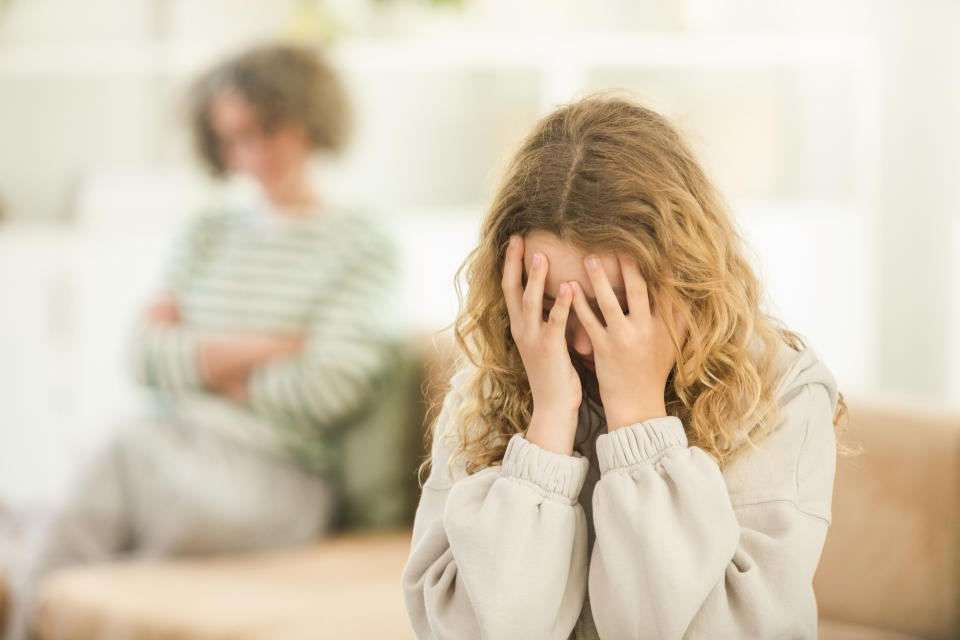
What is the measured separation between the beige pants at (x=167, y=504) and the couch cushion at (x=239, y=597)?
0.04m

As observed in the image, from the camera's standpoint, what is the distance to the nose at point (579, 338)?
1.07 metres

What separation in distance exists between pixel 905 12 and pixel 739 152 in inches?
28.1

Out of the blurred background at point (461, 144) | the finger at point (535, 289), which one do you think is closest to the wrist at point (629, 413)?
the finger at point (535, 289)

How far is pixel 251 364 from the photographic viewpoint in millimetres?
2145

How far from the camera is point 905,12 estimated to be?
125 inches

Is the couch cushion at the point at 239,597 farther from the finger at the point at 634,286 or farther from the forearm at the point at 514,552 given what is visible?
the finger at the point at 634,286

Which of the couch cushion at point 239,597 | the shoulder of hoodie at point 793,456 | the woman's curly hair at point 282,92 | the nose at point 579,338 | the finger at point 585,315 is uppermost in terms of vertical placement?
the woman's curly hair at point 282,92

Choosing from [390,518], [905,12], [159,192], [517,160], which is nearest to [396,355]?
[390,518]

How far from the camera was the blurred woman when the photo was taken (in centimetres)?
205

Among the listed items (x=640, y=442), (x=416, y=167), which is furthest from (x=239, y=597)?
(x=416, y=167)

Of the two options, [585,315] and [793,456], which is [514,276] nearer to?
[585,315]

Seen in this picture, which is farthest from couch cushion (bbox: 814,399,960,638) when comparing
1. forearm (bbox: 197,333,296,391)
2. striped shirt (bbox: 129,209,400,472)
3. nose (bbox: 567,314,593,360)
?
forearm (bbox: 197,333,296,391)

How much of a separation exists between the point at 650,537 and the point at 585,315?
0.21 m

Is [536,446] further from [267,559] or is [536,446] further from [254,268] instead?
[254,268]
